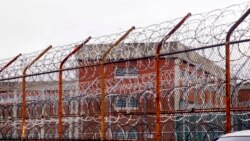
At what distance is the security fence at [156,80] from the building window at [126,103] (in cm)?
2

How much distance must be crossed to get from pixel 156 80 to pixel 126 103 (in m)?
2.39

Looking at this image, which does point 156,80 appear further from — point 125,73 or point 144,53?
point 125,73

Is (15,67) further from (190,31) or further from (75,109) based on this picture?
(190,31)

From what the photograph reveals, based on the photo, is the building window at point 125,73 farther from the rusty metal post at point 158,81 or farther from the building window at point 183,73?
the rusty metal post at point 158,81

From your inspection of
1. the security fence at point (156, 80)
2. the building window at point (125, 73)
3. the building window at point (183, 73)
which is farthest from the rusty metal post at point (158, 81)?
the building window at point (125, 73)

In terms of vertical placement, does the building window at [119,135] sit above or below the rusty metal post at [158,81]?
below

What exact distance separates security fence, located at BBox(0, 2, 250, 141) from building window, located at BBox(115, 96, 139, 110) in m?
0.02

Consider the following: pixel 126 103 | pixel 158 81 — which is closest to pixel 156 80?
pixel 158 81

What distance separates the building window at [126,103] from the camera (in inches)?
425

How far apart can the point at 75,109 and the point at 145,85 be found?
2.71m

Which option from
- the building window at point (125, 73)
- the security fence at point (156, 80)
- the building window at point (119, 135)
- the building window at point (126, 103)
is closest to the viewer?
the security fence at point (156, 80)

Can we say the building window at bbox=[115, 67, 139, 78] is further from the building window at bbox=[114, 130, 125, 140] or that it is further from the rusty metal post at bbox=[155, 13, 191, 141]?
the rusty metal post at bbox=[155, 13, 191, 141]

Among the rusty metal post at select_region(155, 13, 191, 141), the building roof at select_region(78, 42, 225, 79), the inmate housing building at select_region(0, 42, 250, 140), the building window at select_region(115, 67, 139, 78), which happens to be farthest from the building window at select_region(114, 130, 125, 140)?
the rusty metal post at select_region(155, 13, 191, 141)

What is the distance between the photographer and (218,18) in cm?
841
